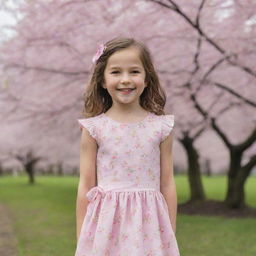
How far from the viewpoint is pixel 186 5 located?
24.9 ft

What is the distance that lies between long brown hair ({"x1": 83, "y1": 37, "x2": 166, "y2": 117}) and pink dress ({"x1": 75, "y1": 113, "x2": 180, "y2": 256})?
0.41 feet

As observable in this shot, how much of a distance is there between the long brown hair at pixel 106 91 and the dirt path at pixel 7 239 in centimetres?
436

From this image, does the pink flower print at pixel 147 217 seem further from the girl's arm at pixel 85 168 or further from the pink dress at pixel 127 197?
the girl's arm at pixel 85 168

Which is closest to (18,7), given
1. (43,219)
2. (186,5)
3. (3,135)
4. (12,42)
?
(12,42)

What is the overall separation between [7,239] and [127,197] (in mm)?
5875

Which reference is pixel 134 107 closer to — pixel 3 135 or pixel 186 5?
pixel 186 5

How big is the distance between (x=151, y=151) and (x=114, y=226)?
0.38 meters

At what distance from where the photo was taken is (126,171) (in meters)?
2.48

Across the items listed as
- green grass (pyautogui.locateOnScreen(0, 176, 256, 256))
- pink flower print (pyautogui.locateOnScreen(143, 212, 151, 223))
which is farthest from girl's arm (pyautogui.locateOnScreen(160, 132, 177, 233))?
green grass (pyautogui.locateOnScreen(0, 176, 256, 256))

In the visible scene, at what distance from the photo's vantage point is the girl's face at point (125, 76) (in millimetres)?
2477

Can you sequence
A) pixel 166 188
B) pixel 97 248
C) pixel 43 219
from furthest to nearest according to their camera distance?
pixel 43 219 → pixel 166 188 → pixel 97 248

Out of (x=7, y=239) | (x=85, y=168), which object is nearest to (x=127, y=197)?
(x=85, y=168)

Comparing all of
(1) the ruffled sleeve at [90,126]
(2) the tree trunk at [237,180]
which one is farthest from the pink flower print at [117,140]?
(2) the tree trunk at [237,180]

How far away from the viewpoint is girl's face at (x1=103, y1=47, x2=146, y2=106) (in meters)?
2.48
